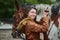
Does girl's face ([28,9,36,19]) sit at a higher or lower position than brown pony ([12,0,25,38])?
higher

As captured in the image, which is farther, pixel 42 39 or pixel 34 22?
pixel 42 39

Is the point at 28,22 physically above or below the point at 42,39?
above

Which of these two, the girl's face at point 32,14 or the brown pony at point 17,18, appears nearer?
the girl's face at point 32,14

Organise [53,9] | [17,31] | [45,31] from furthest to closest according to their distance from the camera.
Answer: [53,9], [17,31], [45,31]

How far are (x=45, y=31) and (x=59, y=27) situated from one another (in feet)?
2.40

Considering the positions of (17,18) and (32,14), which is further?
(17,18)

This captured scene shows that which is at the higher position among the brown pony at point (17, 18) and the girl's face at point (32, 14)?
the girl's face at point (32, 14)

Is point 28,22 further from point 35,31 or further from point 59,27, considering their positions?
point 59,27

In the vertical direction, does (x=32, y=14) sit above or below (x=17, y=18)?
above

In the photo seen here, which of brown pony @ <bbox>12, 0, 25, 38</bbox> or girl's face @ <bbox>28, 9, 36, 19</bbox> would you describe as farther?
brown pony @ <bbox>12, 0, 25, 38</bbox>

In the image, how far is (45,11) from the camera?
151 inches

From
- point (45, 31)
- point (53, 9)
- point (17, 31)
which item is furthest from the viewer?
point (53, 9)

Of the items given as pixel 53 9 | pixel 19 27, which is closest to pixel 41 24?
pixel 19 27

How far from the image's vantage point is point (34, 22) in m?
3.75
